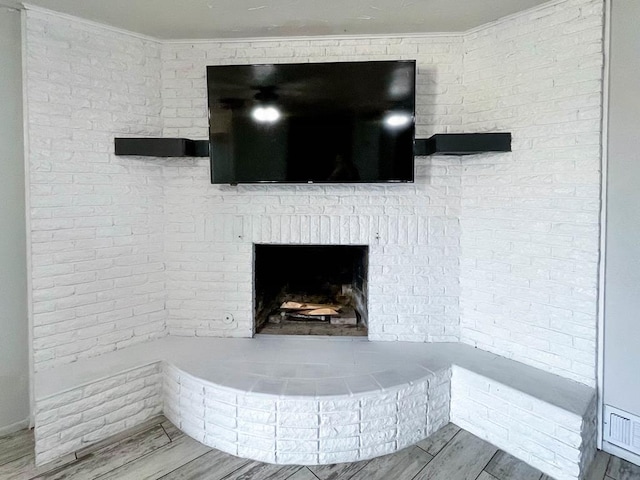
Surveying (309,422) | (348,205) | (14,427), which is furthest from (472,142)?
(14,427)

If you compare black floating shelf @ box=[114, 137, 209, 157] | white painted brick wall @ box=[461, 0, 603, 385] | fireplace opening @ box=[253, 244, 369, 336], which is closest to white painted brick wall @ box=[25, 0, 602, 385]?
white painted brick wall @ box=[461, 0, 603, 385]

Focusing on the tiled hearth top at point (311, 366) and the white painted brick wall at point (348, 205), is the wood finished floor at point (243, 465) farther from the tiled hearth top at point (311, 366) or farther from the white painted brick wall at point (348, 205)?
the white painted brick wall at point (348, 205)

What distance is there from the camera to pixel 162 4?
1.91 metres

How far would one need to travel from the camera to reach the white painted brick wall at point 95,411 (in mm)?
1795

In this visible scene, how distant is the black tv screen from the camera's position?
2135 mm

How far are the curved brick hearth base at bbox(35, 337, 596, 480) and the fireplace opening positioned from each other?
1.39ft

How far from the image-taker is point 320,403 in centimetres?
177

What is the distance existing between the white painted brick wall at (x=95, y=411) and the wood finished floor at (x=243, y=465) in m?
0.08

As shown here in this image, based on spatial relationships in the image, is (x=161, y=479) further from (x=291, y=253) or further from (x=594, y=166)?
(x=594, y=166)

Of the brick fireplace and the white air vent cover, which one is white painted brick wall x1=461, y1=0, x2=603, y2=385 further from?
the white air vent cover

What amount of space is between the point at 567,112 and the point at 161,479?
113 inches

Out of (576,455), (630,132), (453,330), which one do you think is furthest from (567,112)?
(576,455)

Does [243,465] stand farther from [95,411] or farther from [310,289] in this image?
[310,289]

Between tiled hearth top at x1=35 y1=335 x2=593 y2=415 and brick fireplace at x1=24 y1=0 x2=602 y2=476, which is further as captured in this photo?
brick fireplace at x1=24 y1=0 x2=602 y2=476
